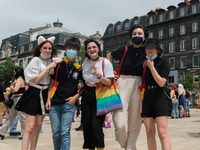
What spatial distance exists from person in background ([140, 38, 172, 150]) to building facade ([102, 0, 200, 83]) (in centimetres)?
4202

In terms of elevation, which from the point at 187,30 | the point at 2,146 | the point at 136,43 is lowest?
the point at 2,146

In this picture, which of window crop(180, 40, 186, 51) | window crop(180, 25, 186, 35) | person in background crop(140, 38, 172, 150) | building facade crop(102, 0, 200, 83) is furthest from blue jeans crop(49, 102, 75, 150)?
window crop(180, 25, 186, 35)

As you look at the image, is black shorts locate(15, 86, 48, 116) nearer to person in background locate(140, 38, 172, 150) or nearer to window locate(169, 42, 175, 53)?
person in background locate(140, 38, 172, 150)

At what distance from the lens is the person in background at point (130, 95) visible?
A: 3836 millimetres

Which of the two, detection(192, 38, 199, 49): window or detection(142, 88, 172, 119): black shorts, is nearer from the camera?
detection(142, 88, 172, 119): black shorts

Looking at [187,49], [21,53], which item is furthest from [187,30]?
[21,53]

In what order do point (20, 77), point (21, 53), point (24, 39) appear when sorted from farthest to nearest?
point (24, 39), point (21, 53), point (20, 77)

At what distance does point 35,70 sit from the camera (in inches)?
163

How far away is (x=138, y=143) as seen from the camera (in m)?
6.04

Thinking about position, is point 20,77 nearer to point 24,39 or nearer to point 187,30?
point 187,30

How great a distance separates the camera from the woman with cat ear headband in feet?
13.4

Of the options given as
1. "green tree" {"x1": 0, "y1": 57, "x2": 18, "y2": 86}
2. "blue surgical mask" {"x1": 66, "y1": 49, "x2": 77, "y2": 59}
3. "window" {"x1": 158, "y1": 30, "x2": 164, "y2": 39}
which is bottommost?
"blue surgical mask" {"x1": 66, "y1": 49, "x2": 77, "y2": 59}

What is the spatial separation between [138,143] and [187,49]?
1651 inches

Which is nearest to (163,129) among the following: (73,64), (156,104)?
(156,104)
